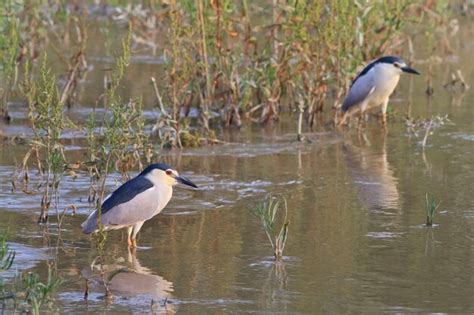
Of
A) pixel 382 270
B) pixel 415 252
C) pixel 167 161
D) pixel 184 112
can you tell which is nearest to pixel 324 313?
pixel 382 270

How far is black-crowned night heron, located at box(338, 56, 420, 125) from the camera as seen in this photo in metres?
12.0

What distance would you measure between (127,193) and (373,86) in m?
5.19

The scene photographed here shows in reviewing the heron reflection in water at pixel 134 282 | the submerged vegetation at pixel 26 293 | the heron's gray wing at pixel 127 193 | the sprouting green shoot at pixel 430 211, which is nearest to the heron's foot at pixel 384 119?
the sprouting green shoot at pixel 430 211

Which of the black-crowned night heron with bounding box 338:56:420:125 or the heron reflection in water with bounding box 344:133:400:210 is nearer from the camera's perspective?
the heron reflection in water with bounding box 344:133:400:210

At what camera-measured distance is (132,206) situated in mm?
7402

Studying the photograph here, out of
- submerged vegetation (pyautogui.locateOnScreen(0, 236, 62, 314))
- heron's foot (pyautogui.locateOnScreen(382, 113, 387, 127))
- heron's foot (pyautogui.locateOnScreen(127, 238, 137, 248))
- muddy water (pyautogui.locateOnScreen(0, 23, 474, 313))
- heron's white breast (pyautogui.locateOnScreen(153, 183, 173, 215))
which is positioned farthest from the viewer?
heron's foot (pyautogui.locateOnScreen(382, 113, 387, 127))

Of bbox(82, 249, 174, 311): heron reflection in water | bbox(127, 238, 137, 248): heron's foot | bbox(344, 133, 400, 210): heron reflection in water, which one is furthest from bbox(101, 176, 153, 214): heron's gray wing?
bbox(344, 133, 400, 210): heron reflection in water

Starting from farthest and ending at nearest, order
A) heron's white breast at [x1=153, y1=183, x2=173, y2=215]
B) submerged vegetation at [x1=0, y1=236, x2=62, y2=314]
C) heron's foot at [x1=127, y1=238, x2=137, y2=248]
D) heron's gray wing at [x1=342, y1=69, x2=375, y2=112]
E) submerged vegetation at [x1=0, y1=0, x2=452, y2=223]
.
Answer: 1. heron's gray wing at [x1=342, y1=69, x2=375, y2=112]
2. submerged vegetation at [x1=0, y1=0, x2=452, y2=223]
3. heron's white breast at [x1=153, y1=183, x2=173, y2=215]
4. heron's foot at [x1=127, y1=238, x2=137, y2=248]
5. submerged vegetation at [x1=0, y1=236, x2=62, y2=314]

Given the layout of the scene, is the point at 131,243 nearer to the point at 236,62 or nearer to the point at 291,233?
the point at 291,233

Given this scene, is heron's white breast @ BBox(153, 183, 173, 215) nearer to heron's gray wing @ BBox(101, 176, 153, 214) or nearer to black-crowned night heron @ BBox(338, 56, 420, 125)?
heron's gray wing @ BBox(101, 176, 153, 214)

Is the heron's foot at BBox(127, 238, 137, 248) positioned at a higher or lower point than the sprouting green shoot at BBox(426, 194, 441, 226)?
lower

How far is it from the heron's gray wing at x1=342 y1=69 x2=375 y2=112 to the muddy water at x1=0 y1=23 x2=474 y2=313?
0.42 meters

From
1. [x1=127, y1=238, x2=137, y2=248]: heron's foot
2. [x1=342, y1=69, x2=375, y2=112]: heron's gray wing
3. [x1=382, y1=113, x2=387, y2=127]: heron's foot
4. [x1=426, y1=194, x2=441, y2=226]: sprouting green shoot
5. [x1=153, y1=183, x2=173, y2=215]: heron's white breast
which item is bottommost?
[x1=127, y1=238, x2=137, y2=248]: heron's foot

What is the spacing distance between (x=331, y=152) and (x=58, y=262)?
14.0 ft
